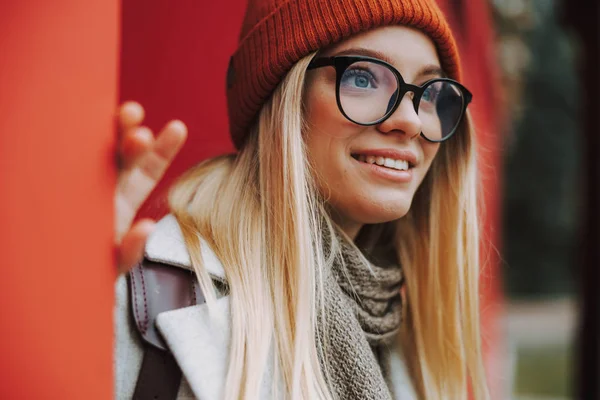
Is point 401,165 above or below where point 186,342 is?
above

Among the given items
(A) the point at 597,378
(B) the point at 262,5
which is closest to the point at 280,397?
(B) the point at 262,5

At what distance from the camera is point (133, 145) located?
116cm

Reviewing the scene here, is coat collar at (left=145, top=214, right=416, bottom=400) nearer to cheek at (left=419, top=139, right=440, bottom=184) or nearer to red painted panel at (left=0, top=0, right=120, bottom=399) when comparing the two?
red painted panel at (left=0, top=0, right=120, bottom=399)

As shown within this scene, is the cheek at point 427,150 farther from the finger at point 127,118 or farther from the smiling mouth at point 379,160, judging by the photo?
the finger at point 127,118

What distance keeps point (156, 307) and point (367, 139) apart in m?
0.62

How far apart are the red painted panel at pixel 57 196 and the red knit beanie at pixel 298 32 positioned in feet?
1.97

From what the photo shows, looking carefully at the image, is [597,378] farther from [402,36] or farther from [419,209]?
[402,36]

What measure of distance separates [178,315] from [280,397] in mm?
279

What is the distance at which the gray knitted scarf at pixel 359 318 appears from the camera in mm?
1570

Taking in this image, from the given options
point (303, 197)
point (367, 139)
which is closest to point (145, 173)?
point (303, 197)

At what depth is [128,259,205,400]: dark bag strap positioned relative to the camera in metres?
1.41

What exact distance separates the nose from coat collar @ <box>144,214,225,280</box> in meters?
0.50

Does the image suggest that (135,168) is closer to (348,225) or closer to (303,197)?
(303,197)

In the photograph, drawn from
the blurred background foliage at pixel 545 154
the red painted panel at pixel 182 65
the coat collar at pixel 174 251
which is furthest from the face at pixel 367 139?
the blurred background foliage at pixel 545 154
